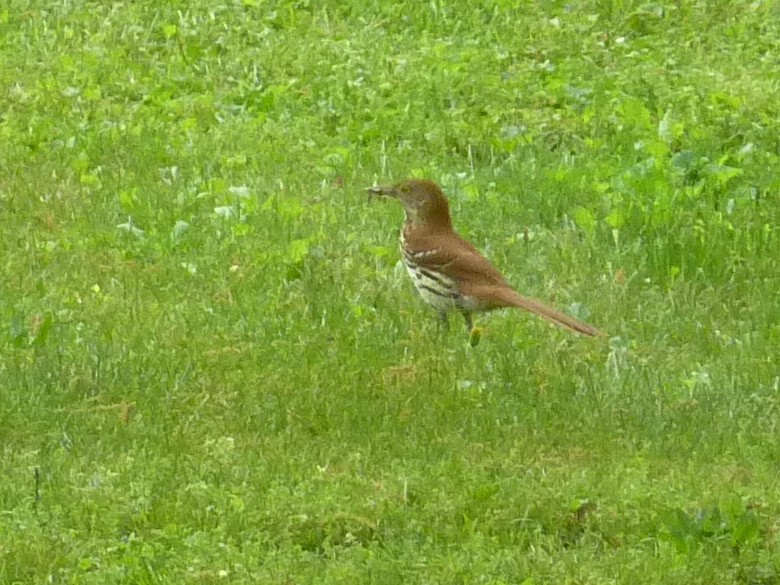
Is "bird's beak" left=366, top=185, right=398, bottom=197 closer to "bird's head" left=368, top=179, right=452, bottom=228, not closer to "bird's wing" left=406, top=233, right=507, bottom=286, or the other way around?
"bird's head" left=368, top=179, right=452, bottom=228

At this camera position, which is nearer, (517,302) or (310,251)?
(517,302)

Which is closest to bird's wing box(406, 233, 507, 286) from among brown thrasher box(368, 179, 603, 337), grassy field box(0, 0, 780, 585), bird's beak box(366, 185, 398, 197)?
brown thrasher box(368, 179, 603, 337)

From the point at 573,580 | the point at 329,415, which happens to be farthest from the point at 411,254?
the point at 573,580

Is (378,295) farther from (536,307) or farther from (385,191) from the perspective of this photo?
(536,307)

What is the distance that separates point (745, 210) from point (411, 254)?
203 cm

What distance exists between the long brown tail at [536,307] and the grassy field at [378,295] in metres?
0.21

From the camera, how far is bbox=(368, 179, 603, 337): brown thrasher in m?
8.55

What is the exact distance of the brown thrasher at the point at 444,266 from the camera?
→ 855cm

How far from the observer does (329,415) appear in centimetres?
781

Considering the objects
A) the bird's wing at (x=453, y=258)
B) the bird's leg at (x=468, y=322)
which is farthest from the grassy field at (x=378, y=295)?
the bird's wing at (x=453, y=258)

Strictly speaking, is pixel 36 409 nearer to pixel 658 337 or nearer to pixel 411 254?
pixel 411 254

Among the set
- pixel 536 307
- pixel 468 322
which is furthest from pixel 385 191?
pixel 536 307

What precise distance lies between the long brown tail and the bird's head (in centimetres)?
74

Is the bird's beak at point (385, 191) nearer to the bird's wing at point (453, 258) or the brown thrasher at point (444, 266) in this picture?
the brown thrasher at point (444, 266)
